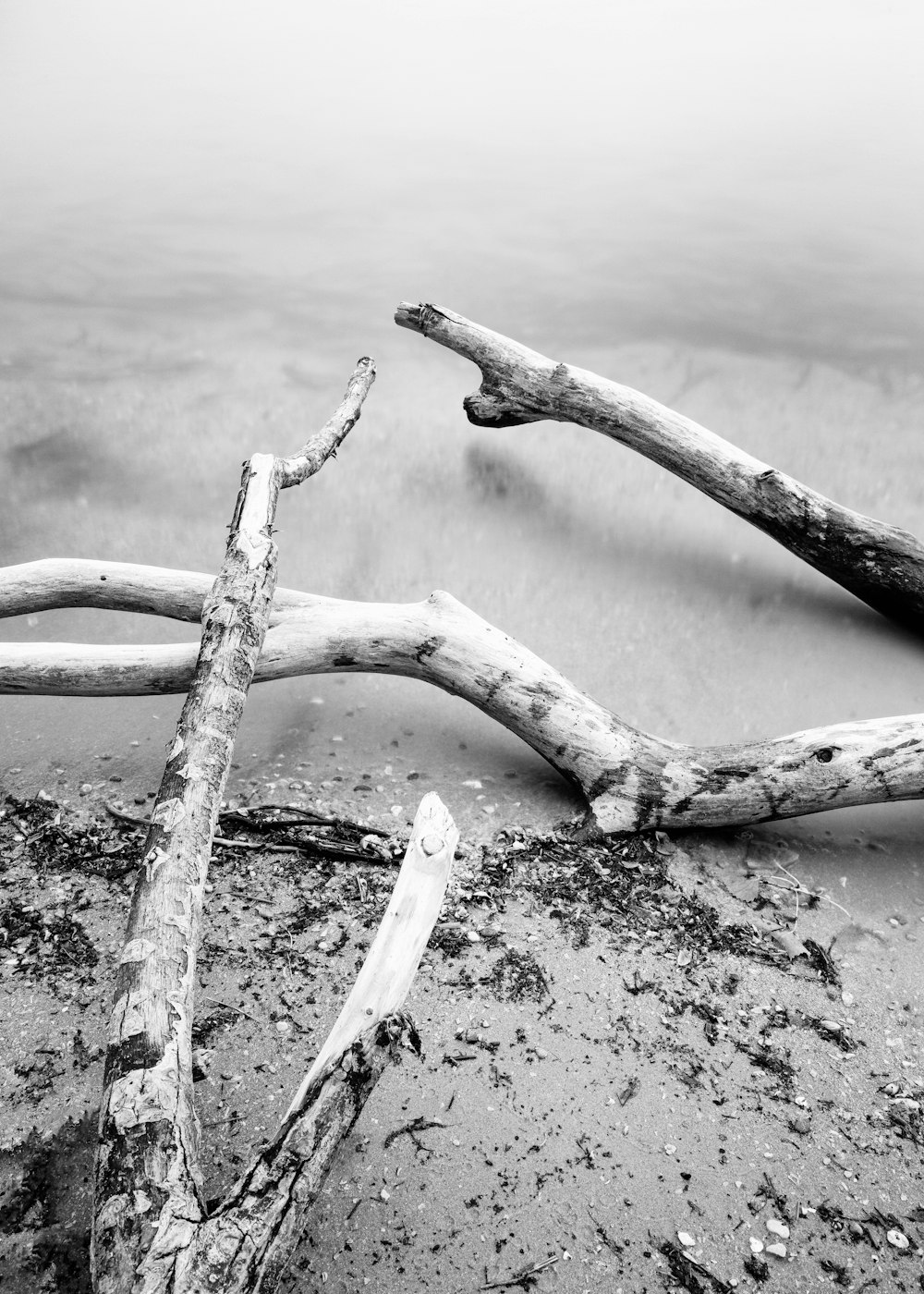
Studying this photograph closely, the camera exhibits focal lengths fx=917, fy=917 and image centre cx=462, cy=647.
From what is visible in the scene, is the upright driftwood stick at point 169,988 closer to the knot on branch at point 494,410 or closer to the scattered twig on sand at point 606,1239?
the scattered twig on sand at point 606,1239

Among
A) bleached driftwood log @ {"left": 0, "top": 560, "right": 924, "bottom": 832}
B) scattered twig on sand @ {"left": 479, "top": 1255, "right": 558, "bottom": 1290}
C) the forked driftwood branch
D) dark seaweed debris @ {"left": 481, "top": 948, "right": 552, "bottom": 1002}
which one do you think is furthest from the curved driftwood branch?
scattered twig on sand @ {"left": 479, "top": 1255, "right": 558, "bottom": 1290}

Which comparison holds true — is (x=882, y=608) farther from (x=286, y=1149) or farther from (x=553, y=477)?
(x=286, y=1149)

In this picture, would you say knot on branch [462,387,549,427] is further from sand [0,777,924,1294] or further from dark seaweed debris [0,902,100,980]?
dark seaweed debris [0,902,100,980]

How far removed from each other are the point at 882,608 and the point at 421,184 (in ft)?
12.9

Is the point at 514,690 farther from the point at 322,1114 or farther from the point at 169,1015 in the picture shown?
the point at 322,1114

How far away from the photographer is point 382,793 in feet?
8.99

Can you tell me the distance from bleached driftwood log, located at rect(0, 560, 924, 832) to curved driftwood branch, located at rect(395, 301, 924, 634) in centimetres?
90

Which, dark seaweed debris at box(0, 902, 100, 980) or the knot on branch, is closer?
dark seaweed debris at box(0, 902, 100, 980)

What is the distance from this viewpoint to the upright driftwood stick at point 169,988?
128 cm

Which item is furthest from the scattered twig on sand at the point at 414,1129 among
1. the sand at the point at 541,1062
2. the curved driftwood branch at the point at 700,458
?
the curved driftwood branch at the point at 700,458

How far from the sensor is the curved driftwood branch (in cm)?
327

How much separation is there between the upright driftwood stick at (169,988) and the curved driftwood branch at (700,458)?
62.5 inches

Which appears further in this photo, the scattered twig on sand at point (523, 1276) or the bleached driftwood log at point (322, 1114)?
the scattered twig on sand at point (523, 1276)

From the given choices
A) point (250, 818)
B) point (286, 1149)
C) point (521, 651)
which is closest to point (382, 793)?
point (250, 818)
